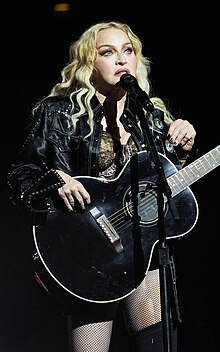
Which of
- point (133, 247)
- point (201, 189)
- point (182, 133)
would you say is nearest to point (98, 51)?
point (182, 133)

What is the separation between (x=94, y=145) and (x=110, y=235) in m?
0.37

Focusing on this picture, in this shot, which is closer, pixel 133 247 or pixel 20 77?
pixel 133 247

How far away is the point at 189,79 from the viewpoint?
3.79 meters

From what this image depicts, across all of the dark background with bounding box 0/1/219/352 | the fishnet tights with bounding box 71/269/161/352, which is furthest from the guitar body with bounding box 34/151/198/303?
the dark background with bounding box 0/1/219/352

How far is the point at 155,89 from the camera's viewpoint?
3.79 metres

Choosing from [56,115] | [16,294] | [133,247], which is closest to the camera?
[133,247]

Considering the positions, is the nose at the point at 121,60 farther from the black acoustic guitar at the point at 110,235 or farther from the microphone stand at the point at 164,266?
the microphone stand at the point at 164,266

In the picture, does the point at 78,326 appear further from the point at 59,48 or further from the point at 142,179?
the point at 59,48

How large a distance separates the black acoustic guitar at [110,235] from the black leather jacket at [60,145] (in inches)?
5.3

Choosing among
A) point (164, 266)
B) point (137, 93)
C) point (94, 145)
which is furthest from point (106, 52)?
point (164, 266)

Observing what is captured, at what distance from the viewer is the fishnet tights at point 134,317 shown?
2535 millimetres

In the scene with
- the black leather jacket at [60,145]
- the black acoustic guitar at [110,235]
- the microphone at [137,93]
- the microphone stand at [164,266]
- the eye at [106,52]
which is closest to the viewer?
the microphone stand at [164,266]

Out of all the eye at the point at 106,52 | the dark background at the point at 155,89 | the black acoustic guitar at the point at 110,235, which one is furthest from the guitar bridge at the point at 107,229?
the dark background at the point at 155,89

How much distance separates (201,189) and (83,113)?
1.25 metres
